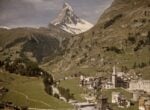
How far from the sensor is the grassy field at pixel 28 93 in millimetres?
114988

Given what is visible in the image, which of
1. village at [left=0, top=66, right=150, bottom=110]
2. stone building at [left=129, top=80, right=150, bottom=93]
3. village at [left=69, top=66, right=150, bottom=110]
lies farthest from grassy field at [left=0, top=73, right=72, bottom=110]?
stone building at [left=129, top=80, right=150, bottom=93]

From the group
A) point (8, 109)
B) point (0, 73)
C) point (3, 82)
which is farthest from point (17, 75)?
point (8, 109)

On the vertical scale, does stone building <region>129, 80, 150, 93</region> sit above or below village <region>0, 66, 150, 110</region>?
above

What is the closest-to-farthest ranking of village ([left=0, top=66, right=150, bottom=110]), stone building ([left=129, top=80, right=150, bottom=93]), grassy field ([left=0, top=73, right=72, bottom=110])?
grassy field ([left=0, top=73, right=72, bottom=110]) → village ([left=0, top=66, right=150, bottom=110]) → stone building ([left=129, top=80, right=150, bottom=93])

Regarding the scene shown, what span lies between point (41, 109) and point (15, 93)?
526 inches

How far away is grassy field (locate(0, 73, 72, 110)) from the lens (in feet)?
377

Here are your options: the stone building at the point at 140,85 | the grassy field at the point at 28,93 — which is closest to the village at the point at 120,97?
the stone building at the point at 140,85

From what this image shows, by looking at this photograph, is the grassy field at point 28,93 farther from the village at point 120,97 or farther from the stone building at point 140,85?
the stone building at point 140,85

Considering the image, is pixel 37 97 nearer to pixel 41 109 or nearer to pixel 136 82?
pixel 41 109

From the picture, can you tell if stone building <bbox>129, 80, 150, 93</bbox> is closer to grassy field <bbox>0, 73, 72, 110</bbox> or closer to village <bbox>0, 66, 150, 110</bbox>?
village <bbox>0, 66, 150, 110</bbox>

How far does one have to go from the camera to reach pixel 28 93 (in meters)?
127

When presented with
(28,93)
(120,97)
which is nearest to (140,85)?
(120,97)

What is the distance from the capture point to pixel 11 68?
165 metres

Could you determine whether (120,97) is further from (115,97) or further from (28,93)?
(28,93)
